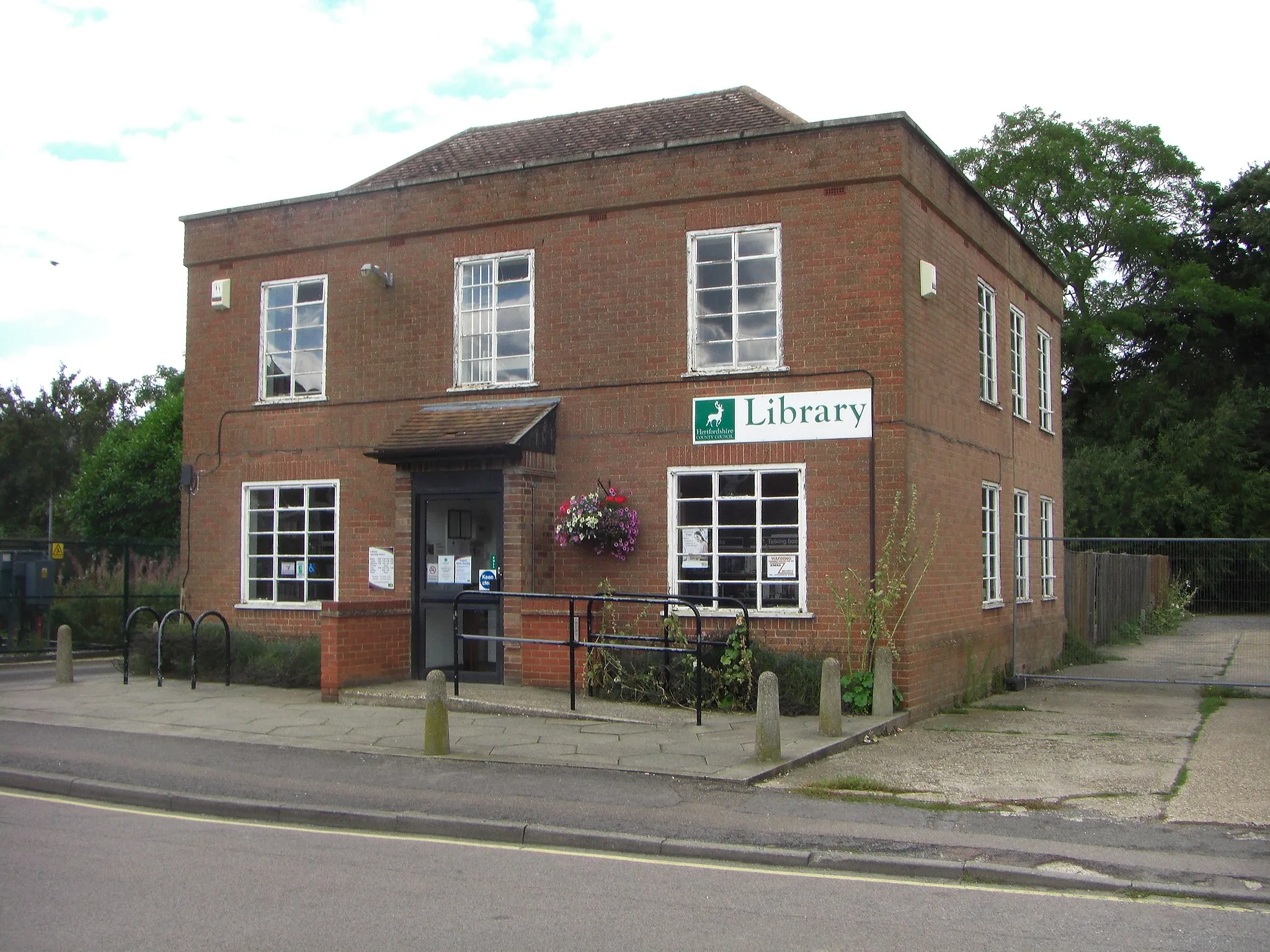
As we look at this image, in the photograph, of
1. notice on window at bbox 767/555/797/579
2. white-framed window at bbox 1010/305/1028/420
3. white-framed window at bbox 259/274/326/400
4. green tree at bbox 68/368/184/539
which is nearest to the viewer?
notice on window at bbox 767/555/797/579

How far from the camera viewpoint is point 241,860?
737 cm

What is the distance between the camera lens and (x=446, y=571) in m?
14.9

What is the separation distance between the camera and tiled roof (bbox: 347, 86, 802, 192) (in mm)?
16328

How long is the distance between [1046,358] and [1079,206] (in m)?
25.5

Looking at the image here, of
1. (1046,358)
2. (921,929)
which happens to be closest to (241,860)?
(921,929)

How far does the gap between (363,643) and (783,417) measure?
5.46m

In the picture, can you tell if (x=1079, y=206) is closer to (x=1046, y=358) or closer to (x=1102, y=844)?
(x=1046, y=358)

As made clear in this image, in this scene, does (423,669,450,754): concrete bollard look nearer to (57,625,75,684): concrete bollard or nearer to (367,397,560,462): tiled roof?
(367,397,560,462): tiled roof

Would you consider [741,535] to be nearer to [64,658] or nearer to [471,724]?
[471,724]

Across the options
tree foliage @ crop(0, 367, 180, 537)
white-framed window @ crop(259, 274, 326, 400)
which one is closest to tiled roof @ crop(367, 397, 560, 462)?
white-framed window @ crop(259, 274, 326, 400)

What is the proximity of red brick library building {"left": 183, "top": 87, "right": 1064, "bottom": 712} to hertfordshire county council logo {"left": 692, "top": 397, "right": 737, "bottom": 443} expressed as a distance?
3 centimetres

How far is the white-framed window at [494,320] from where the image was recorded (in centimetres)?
1520

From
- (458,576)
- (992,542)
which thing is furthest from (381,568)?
(992,542)

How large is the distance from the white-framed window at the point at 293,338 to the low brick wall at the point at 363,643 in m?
3.45
